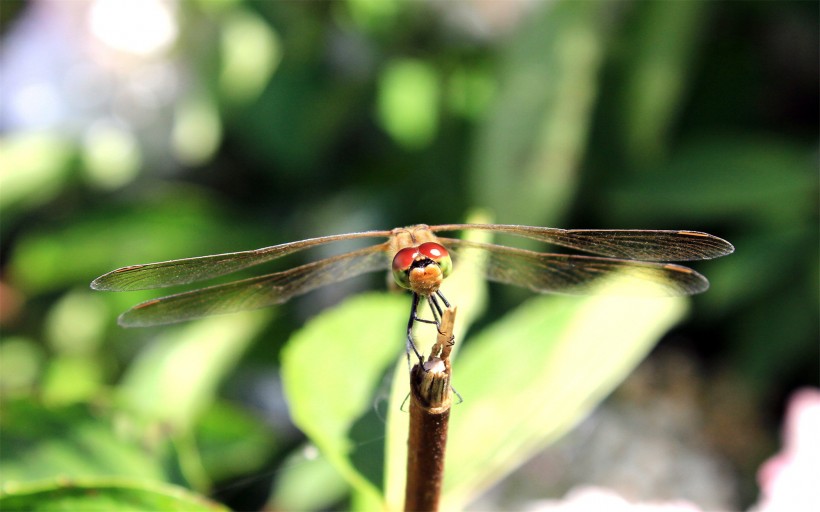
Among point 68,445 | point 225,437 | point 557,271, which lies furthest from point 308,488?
point 557,271

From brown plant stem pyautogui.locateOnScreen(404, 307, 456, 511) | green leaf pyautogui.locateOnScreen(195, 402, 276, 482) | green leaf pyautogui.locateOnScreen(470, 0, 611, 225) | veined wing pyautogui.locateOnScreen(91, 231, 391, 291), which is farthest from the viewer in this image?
green leaf pyautogui.locateOnScreen(470, 0, 611, 225)

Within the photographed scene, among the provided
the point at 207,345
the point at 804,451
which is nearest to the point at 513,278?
the point at 804,451

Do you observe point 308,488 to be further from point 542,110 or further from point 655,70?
point 655,70

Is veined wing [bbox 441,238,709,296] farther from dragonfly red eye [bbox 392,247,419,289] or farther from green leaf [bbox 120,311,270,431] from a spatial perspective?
green leaf [bbox 120,311,270,431]

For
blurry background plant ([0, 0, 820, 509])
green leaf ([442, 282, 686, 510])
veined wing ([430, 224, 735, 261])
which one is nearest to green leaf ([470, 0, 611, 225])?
blurry background plant ([0, 0, 820, 509])

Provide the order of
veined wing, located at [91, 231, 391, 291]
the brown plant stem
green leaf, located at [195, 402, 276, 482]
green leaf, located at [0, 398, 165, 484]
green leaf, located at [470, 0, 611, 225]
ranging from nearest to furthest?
the brown plant stem → veined wing, located at [91, 231, 391, 291] → green leaf, located at [0, 398, 165, 484] → green leaf, located at [195, 402, 276, 482] → green leaf, located at [470, 0, 611, 225]

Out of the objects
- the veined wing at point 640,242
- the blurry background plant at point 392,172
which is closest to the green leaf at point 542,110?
the blurry background plant at point 392,172
